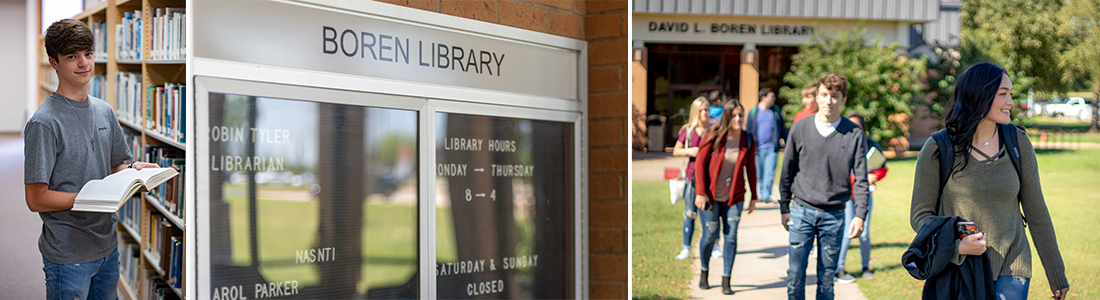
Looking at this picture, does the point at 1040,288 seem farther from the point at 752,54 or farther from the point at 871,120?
the point at 752,54

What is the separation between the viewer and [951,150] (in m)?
2.13

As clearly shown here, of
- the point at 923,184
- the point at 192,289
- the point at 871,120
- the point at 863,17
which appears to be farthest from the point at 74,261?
the point at 863,17

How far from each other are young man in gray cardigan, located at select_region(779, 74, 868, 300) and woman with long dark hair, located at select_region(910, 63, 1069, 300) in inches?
39.8

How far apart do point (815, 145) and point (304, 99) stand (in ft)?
7.46

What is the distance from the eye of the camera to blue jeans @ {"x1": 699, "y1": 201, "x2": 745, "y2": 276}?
389 centimetres

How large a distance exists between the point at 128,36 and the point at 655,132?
10.7 feet

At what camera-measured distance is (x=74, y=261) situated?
1865mm

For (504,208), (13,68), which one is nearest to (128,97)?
(504,208)

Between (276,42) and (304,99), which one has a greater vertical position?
(276,42)

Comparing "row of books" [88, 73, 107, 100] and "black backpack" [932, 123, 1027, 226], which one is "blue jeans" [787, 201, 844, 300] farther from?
"row of books" [88, 73, 107, 100]

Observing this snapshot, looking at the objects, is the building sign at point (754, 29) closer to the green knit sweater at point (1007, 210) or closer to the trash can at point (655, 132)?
the trash can at point (655, 132)

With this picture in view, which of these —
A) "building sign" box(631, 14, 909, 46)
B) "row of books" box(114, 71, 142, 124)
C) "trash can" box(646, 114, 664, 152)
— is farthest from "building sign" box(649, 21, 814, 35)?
"row of books" box(114, 71, 142, 124)

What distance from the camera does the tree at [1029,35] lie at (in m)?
4.32

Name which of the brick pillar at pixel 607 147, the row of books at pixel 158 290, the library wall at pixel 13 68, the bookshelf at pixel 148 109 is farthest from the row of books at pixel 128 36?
the library wall at pixel 13 68
